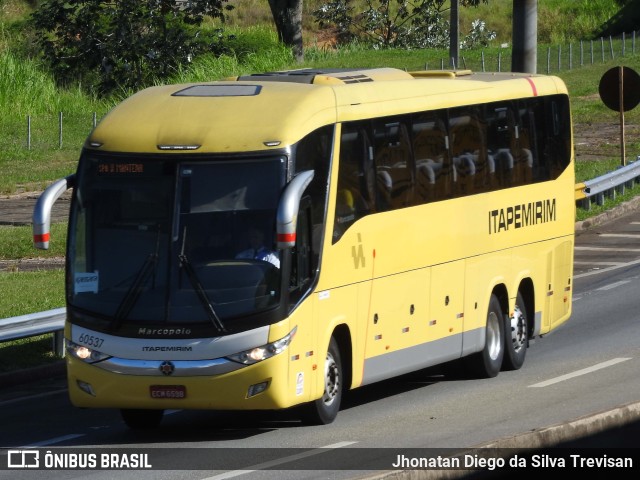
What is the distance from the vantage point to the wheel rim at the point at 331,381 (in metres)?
13.8

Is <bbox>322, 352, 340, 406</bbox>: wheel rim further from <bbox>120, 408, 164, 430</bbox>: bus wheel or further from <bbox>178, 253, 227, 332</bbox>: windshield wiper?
<bbox>120, 408, 164, 430</bbox>: bus wheel

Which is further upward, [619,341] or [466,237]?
[466,237]

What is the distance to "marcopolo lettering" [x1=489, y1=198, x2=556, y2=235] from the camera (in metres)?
17.0

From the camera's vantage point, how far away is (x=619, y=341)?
18500 millimetres

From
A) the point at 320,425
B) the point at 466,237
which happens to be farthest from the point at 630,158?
the point at 320,425

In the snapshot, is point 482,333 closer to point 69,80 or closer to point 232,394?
point 232,394

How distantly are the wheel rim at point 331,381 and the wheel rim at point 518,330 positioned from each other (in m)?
3.90

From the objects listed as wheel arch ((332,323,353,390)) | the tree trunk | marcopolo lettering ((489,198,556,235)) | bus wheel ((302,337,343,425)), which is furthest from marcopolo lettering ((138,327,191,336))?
the tree trunk

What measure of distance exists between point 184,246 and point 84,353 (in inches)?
51.6

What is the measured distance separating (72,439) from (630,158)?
27.2 meters

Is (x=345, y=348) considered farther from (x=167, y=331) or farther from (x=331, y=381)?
(x=167, y=331)

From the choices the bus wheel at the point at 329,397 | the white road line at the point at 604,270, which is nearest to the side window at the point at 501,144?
the bus wheel at the point at 329,397

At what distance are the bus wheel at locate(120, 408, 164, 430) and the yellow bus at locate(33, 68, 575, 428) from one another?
21mm

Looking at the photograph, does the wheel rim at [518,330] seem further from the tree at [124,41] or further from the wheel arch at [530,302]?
the tree at [124,41]
